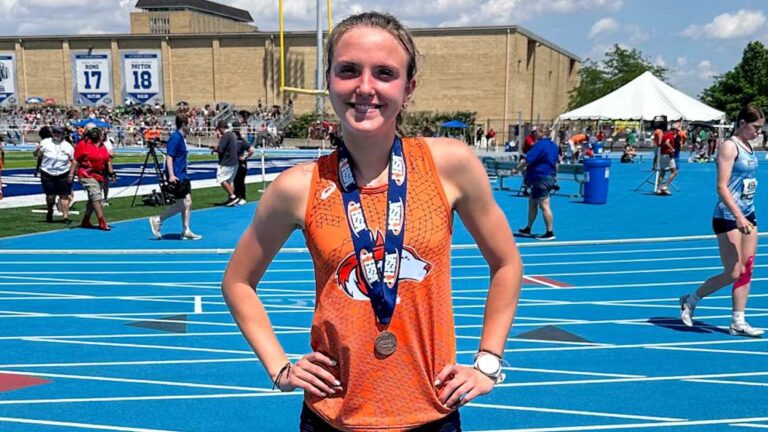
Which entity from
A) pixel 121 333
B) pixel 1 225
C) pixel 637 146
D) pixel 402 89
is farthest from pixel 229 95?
pixel 402 89

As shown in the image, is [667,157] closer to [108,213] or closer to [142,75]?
[108,213]

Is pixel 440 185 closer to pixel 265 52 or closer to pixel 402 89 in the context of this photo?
pixel 402 89

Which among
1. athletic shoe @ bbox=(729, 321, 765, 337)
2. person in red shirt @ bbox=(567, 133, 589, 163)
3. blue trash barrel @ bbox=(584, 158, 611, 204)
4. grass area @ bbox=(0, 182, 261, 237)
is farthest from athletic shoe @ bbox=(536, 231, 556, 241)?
person in red shirt @ bbox=(567, 133, 589, 163)

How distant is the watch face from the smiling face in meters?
0.71

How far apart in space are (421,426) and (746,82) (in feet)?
222

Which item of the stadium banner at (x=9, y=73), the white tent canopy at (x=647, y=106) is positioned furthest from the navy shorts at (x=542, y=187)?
the stadium banner at (x=9, y=73)

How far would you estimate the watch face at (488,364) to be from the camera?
2.06 metres

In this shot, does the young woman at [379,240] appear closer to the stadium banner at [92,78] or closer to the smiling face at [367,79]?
the smiling face at [367,79]

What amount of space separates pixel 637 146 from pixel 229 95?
32466 millimetres

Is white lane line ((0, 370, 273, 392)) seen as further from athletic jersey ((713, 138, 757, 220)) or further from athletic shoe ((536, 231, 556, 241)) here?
athletic shoe ((536, 231, 556, 241))

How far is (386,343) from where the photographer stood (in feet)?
6.18

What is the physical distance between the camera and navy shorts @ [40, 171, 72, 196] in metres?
13.8

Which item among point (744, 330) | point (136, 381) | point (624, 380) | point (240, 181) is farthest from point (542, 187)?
point (136, 381)

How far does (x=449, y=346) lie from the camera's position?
198 cm
